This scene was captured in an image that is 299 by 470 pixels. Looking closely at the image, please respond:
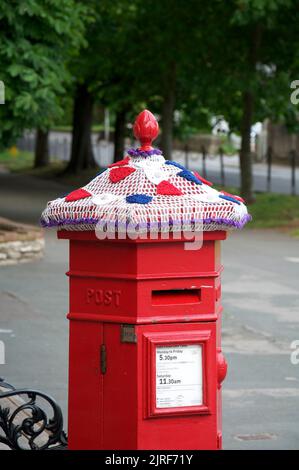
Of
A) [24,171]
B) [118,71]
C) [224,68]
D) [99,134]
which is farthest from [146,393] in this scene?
[99,134]

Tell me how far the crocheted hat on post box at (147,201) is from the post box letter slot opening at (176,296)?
291 millimetres

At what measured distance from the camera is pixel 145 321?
489 cm

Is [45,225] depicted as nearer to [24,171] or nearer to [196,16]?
[196,16]

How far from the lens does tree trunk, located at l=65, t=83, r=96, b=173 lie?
38438 mm

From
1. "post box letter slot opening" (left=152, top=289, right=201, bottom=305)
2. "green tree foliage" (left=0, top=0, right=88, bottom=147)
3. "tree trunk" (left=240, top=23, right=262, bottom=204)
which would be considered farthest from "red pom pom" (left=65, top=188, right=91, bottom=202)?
"tree trunk" (left=240, top=23, right=262, bottom=204)

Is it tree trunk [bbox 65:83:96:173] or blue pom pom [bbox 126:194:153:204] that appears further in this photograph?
tree trunk [bbox 65:83:96:173]

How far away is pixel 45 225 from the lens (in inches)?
206

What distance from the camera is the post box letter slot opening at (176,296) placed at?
4.96 m

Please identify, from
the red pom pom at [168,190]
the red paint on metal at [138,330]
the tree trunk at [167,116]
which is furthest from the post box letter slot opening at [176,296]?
the tree trunk at [167,116]

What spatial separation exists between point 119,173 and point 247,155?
21.9 metres

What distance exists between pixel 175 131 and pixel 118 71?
7.54m

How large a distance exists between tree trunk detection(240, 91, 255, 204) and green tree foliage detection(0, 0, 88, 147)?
748cm

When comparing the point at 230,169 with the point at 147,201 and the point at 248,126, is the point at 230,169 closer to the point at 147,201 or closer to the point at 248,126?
the point at 248,126

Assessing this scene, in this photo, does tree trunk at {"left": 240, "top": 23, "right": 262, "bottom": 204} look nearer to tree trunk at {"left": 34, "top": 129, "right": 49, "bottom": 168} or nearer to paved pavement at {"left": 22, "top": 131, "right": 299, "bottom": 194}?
paved pavement at {"left": 22, "top": 131, "right": 299, "bottom": 194}
